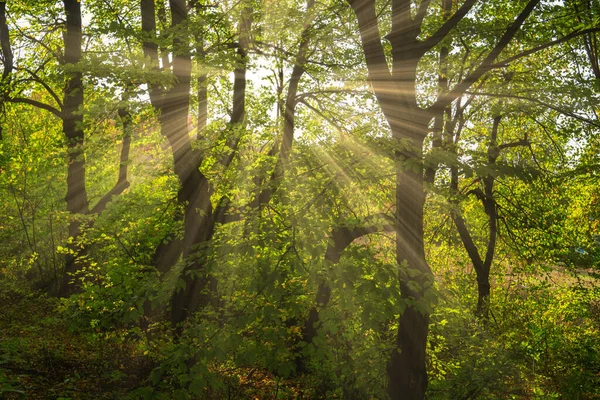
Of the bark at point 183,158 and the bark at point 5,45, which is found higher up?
the bark at point 5,45

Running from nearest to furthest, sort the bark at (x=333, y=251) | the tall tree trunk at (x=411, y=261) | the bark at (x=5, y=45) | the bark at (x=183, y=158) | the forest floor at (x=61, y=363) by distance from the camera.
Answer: the bark at (x=333, y=251), the tall tree trunk at (x=411, y=261), the forest floor at (x=61, y=363), the bark at (x=183, y=158), the bark at (x=5, y=45)

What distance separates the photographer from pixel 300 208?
24.4 feet

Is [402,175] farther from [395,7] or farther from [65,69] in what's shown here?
[65,69]

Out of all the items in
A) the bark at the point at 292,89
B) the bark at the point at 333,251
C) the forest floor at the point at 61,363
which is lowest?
the forest floor at the point at 61,363

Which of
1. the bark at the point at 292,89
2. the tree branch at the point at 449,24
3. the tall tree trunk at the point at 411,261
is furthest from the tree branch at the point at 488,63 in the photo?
the bark at the point at 292,89

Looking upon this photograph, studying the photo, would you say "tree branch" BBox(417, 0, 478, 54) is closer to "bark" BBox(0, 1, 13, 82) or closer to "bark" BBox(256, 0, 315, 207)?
"bark" BBox(256, 0, 315, 207)

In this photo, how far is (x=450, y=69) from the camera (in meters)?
11.6

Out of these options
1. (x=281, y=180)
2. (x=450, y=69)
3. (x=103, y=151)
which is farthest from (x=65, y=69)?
(x=450, y=69)

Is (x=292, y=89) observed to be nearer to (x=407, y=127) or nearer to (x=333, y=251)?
(x=333, y=251)

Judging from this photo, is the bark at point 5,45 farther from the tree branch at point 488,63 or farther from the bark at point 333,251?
the tree branch at point 488,63

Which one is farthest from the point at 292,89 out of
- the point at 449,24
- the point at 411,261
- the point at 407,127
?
the point at 411,261

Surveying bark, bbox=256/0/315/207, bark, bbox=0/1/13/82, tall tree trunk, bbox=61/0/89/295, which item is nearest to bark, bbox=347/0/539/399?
bark, bbox=256/0/315/207

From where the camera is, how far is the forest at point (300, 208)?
6.04 m

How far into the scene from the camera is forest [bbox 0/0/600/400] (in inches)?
238
